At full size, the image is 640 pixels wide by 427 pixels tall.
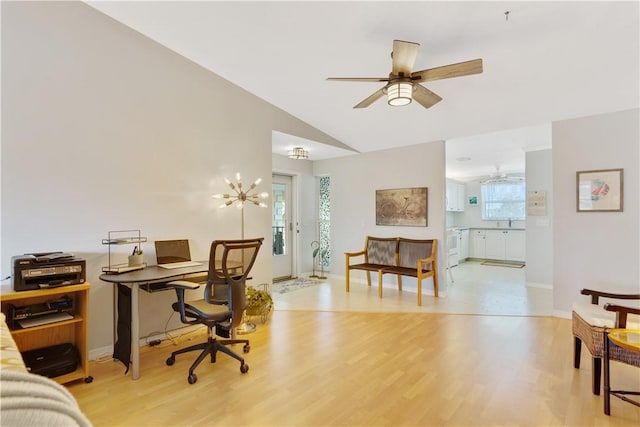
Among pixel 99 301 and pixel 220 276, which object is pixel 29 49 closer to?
pixel 99 301

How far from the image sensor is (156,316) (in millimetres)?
3266

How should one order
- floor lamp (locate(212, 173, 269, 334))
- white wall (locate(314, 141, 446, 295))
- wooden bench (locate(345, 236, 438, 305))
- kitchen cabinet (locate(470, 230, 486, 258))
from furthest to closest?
kitchen cabinet (locate(470, 230, 486, 258))
white wall (locate(314, 141, 446, 295))
wooden bench (locate(345, 236, 438, 305))
floor lamp (locate(212, 173, 269, 334))

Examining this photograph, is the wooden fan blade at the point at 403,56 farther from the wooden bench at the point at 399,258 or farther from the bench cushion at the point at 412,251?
the bench cushion at the point at 412,251

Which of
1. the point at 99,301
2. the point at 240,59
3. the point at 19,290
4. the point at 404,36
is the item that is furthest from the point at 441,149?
the point at 19,290

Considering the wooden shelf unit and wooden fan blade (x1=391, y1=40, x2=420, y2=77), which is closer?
wooden fan blade (x1=391, y1=40, x2=420, y2=77)

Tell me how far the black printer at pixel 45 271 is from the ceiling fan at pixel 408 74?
236 cm

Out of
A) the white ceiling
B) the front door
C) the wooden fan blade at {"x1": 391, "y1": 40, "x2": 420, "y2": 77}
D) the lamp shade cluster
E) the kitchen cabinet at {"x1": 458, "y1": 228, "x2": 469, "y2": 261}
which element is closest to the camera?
the wooden fan blade at {"x1": 391, "y1": 40, "x2": 420, "y2": 77}

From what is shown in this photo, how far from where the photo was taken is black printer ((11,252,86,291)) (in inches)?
84.8

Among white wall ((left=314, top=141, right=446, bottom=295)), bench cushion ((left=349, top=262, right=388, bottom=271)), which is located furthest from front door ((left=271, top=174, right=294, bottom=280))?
bench cushion ((left=349, top=262, right=388, bottom=271))

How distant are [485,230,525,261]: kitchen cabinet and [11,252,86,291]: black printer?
27.0 ft

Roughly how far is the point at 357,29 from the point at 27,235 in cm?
304

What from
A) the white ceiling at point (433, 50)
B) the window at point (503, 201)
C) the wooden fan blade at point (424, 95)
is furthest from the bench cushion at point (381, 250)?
the window at point (503, 201)

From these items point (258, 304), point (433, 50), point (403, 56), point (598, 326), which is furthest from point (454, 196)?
point (403, 56)

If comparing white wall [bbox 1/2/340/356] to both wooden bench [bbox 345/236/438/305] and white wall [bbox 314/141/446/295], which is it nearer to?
wooden bench [bbox 345/236/438/305]
